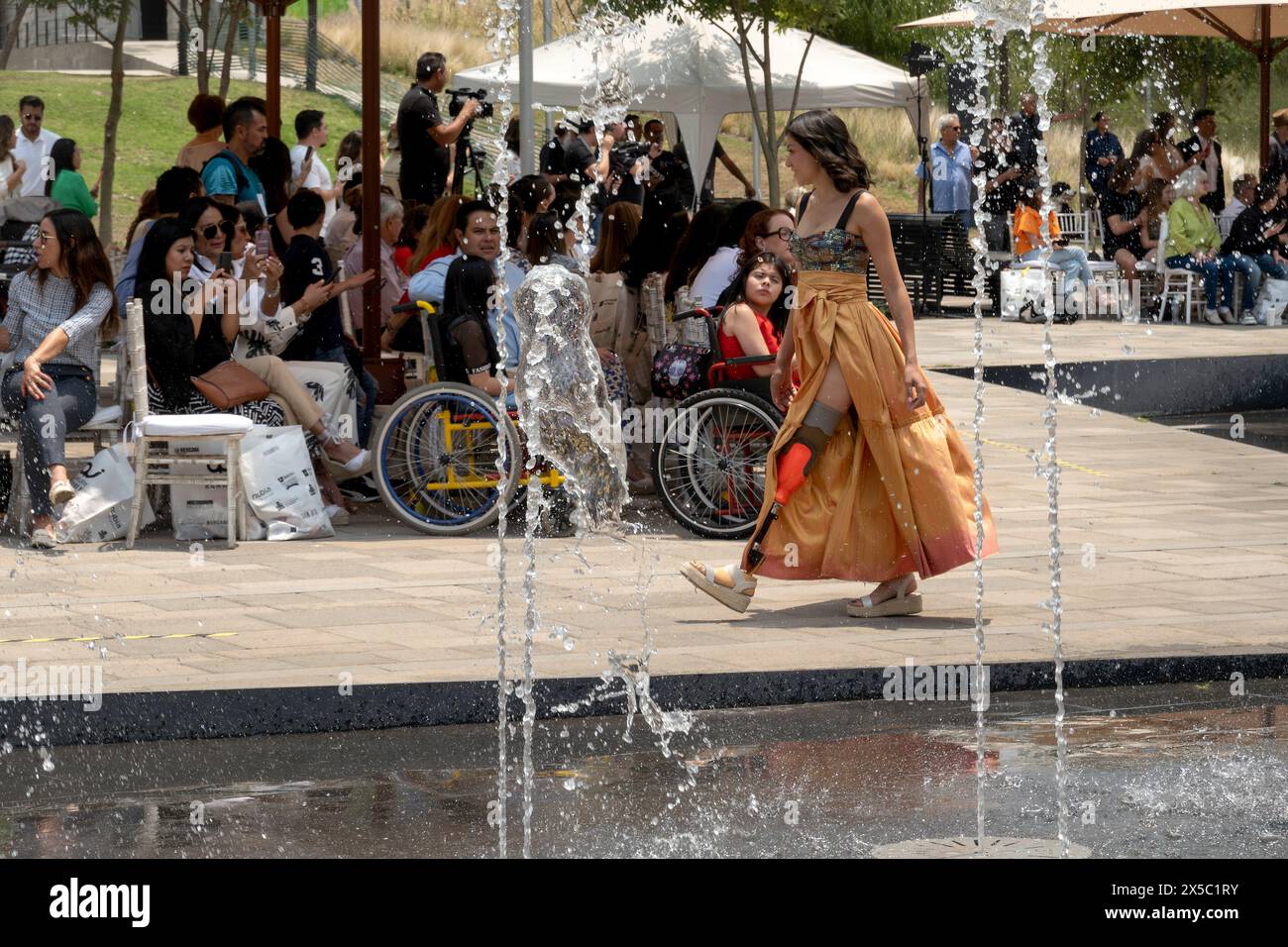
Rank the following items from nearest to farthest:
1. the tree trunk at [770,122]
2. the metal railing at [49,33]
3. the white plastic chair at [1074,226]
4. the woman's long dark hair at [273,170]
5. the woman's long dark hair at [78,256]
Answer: the woman's long dark hair at [78,256]
the woman's long dark hair at [273,170]
the tree trunk at [770,122]
the white plastic chair at [1074,226]
the metal railing at [49,33]

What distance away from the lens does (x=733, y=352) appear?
10.2 metres

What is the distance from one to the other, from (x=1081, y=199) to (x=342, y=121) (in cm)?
1697

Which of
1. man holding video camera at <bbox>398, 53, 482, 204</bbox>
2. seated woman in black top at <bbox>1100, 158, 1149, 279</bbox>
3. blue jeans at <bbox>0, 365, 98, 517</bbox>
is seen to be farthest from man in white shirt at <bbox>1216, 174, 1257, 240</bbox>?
blue jeans at <bbox>0, 365, 98, 517</bbox>

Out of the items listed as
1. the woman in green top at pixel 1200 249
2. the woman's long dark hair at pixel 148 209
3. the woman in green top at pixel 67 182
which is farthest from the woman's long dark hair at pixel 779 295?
the woman in green top at pixel 1200 249

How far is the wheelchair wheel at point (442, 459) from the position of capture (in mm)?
10188

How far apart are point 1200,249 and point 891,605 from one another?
14536 mm

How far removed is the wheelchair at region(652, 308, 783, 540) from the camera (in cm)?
1003

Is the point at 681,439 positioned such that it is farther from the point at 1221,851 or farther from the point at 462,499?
the point at 1221,851

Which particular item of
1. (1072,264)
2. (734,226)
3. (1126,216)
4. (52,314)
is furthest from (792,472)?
(1126,216)

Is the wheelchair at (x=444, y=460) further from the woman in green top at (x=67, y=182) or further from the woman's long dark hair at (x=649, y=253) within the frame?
the woman in green top at (x=67, y=182)

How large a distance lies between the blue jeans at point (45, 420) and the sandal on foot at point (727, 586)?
3.25 m

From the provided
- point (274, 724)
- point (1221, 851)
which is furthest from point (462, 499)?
point (1221, 851)

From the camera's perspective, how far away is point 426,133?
14812mm
